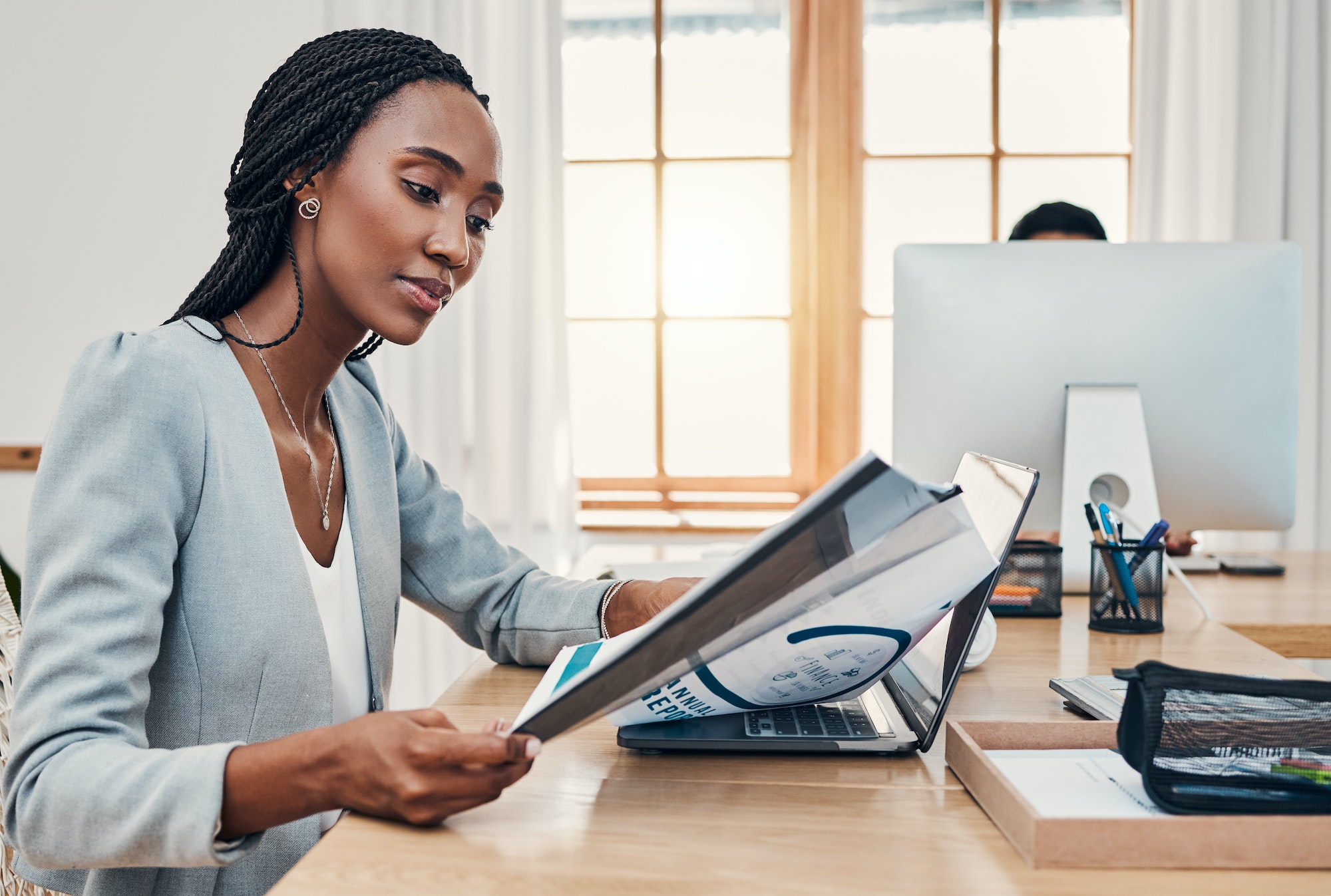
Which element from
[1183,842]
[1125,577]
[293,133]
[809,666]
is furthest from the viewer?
[1125,577]

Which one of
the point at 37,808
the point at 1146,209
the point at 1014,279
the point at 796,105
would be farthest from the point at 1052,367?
the point at 796,105

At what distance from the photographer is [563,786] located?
0.62 metres

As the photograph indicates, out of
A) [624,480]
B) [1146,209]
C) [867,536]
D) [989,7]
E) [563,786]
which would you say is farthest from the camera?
[624,480]

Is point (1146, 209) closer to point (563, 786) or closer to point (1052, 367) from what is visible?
point (1052, 367)

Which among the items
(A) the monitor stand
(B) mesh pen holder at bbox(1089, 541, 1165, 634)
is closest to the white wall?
(A) the monitor stand

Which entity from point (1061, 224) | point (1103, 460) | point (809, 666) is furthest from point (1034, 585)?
point (1061, 224)

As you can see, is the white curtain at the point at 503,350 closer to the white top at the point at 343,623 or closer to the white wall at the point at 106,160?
the white wall at the point at 106,160

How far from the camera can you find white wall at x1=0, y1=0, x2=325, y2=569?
2.49m

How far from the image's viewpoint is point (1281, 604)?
1.26 m

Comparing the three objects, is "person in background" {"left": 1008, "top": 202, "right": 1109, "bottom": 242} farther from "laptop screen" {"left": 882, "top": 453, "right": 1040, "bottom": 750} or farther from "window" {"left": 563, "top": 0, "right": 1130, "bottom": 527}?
"laptop screen" {"left": 882, "top": 453, "right": 1040, "bottom": 750}

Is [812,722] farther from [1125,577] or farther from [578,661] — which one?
[1125,577]

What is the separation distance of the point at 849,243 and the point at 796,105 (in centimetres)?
39

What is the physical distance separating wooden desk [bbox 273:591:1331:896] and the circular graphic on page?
46 millimetres

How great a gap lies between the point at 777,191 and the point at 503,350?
839 millimetres
